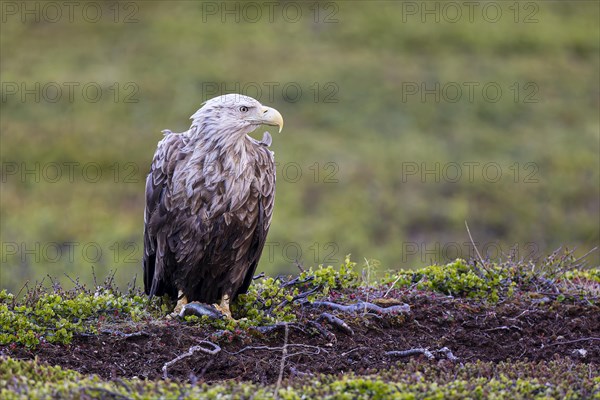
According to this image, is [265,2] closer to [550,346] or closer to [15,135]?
[15,135]

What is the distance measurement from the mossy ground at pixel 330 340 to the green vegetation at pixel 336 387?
0.01 metres

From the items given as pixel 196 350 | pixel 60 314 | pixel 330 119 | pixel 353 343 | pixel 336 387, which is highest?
pixel 336 387

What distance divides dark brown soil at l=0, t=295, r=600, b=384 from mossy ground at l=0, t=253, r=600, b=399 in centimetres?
1

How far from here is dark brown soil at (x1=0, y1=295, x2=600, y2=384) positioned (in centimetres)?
636

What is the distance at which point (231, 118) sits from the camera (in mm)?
7301

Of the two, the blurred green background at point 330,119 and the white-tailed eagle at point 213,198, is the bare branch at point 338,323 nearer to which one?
the white-tailed eagle at point 213,198

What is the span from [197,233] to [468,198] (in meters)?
11.7

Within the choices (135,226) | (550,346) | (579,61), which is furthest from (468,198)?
(550,346)

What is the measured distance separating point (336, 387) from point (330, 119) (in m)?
16.4

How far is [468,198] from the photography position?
60.0 feet

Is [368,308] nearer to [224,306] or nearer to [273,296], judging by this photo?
[273,296]

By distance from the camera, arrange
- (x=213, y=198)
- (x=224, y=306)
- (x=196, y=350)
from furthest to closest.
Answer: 1. (x=224, y=306)
2. (x=213, y=198)
3. (x=196, y=350)

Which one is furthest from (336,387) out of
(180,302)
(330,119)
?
(330,119)

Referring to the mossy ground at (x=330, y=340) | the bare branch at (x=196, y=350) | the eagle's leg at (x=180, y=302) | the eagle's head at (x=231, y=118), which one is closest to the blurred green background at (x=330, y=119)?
the mossy ground at (x=330, y=340)
